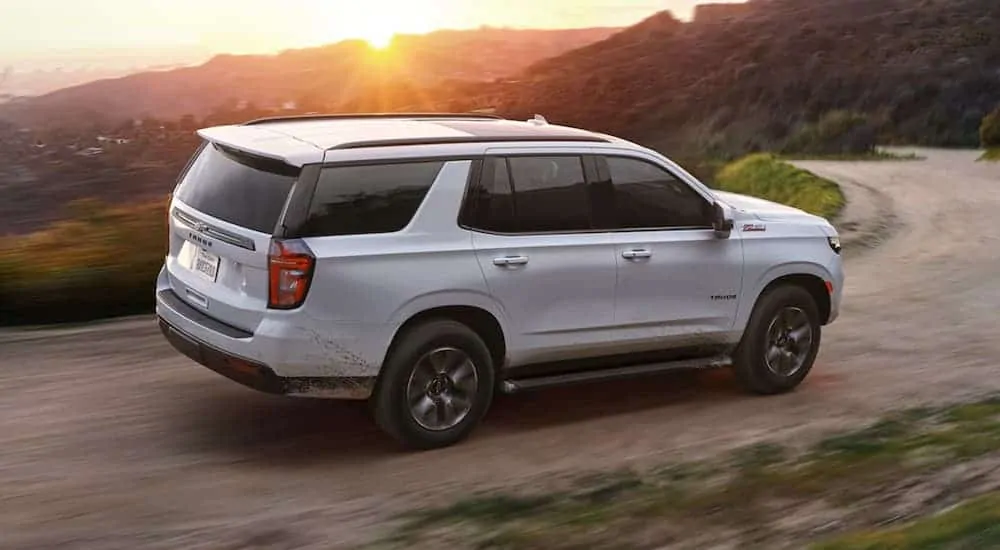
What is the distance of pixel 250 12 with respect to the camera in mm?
14781

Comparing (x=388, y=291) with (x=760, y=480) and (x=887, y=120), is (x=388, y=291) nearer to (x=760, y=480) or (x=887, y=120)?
(x=760, y=480)

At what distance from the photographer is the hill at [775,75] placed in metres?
17.7

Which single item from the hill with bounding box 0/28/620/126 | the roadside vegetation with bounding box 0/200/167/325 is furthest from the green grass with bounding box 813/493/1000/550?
the hill with bounding box 0/28/620/126

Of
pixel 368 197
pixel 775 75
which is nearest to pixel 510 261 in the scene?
pixel 368 197

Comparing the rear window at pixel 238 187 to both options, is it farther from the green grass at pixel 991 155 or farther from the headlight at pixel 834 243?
the green grass at pixel 991 155

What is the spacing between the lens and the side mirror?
824 cm

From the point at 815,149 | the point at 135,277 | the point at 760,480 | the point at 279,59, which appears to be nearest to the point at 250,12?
the point at 279,59

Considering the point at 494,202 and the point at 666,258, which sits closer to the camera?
the point at 494,202

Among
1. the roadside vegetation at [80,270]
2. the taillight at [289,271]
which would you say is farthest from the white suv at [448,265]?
the roadside vegetation at [80,270]

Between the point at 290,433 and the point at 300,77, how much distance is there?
8.01 m

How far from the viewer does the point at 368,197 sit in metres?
6.91

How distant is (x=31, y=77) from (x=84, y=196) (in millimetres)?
1963

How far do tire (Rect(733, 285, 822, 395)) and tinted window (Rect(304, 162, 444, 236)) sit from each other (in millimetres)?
2693

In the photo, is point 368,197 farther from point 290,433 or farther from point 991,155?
point 991,155
